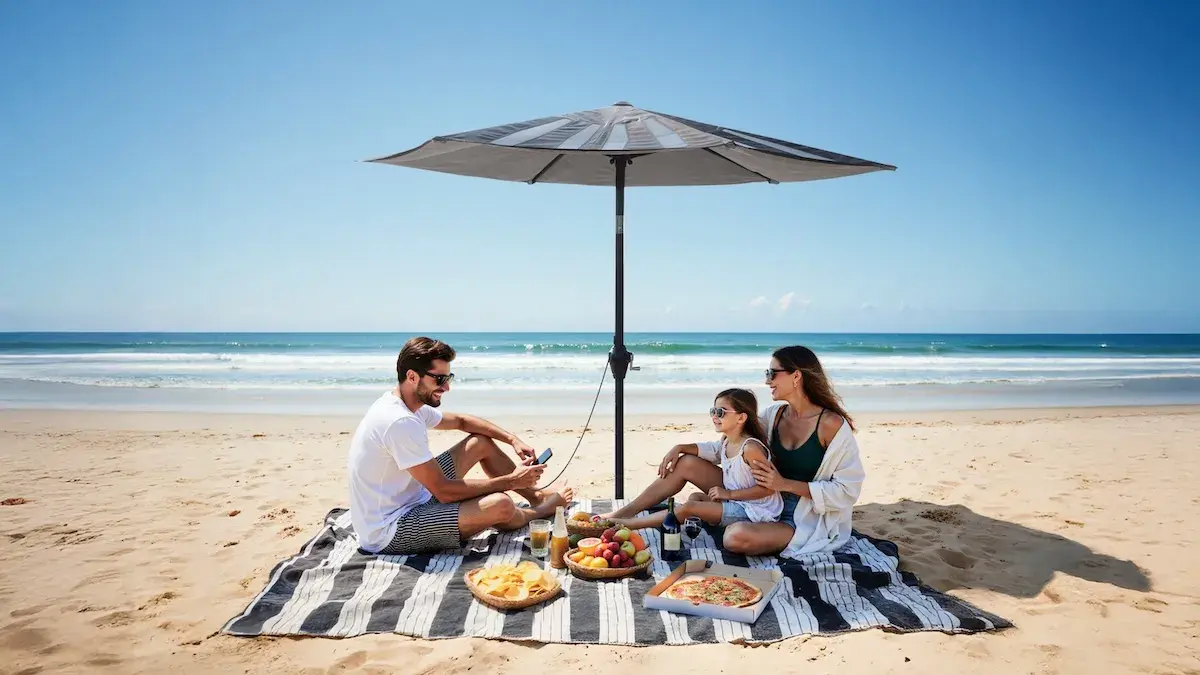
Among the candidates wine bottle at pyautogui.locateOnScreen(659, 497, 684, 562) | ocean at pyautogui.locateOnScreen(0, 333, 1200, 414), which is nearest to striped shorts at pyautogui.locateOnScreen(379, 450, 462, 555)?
wine bottle at pyautogui.locateOnScreen(659, 497, 684, 562)

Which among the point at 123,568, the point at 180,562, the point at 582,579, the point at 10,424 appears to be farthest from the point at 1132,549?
the point at 10,424

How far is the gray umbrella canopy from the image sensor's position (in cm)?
Answer: 361

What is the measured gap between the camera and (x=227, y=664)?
2.82 metres

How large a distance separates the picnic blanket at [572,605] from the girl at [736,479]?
271mm

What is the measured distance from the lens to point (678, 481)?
439cm

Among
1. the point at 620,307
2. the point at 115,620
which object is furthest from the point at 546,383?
the point at 115,620

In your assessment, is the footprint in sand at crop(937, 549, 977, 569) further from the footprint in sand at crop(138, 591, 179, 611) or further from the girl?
the footprint in sand at crop(138, 591, 179, 611)

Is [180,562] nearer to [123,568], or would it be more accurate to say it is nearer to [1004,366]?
[123,568]

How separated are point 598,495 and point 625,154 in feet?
9.00

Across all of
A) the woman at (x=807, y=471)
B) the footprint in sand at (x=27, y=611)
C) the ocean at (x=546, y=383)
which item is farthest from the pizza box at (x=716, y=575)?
the ocean at (x=546, y=383)

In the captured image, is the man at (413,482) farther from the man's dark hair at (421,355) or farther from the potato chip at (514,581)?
the potato chip at (514,581)

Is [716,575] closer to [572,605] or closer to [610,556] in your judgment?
[610,556]

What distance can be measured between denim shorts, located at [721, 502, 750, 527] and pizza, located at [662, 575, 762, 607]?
0.68m

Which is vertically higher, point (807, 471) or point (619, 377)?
point (619, 377)
